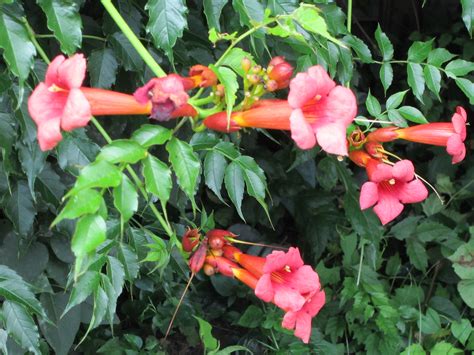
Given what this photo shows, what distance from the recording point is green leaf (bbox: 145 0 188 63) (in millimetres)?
1783

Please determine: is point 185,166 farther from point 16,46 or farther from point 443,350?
point 443,350

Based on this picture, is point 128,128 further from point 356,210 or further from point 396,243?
point 396,243

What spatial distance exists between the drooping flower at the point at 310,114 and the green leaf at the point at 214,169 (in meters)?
0.50

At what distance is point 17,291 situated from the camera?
204 centimetres

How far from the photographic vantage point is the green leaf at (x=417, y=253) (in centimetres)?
425

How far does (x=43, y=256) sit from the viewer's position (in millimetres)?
2693

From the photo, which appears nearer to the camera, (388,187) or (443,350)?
(388,187)

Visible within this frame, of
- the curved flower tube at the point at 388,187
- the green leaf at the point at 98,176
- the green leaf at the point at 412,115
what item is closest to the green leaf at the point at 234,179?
the curved flower tube at the point at 388,187

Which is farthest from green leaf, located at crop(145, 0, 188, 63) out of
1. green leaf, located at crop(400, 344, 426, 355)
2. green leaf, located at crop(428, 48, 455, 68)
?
green leaf, located at crop(400, 344, 426, 355)

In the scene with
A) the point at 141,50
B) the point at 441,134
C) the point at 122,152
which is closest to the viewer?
the point at 122,152

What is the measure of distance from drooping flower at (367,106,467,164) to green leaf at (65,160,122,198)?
2.70 feet

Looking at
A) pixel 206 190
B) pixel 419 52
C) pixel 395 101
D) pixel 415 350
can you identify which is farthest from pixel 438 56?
pixel 415 350

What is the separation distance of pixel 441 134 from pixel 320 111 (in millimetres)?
577

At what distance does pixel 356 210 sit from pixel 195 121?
173 centimetres
